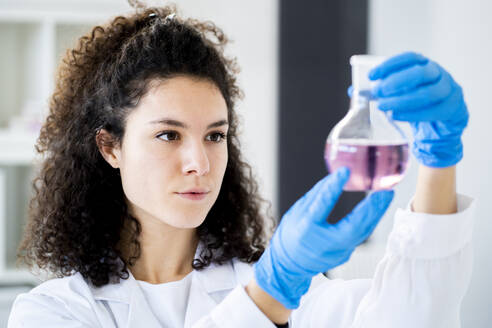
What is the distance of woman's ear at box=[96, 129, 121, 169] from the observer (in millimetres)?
1452

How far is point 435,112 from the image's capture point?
97cm

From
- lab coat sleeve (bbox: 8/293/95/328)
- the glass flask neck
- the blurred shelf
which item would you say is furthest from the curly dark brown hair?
the blurred shelf

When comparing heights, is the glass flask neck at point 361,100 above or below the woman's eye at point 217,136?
above

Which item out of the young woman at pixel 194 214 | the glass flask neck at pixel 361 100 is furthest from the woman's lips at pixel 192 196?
the glass flask neck at pixel 361 100

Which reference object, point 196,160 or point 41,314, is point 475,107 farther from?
point 41,314

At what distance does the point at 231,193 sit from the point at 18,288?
6.37ft

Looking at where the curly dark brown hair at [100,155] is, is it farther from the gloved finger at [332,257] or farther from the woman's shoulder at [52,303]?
the gloved finger at [332,257]

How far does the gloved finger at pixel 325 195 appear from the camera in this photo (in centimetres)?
91

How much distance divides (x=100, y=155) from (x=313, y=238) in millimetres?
770

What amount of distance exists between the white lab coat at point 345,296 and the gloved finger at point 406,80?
0.28 metres

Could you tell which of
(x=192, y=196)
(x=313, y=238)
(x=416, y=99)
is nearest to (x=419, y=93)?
(x=416, y=99)

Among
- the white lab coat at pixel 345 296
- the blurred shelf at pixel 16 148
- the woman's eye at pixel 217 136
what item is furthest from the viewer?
the blurred shelf at pixel 16 148

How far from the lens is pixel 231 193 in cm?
163

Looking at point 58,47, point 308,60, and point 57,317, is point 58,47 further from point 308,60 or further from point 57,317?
point 57,317
